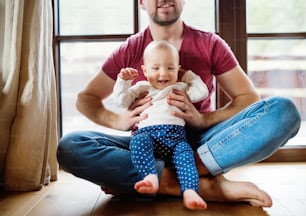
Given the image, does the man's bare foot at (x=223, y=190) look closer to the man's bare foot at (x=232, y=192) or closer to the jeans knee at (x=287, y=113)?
the man's bare foot at (x=232, y=192)

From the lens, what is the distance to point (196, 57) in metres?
1.30

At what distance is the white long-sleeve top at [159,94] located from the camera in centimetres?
116

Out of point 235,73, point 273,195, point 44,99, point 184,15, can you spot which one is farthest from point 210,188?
point 184,15

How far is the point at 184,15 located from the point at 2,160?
34.8 inches

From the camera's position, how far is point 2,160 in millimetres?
1310

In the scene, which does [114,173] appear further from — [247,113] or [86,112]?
[247,113]

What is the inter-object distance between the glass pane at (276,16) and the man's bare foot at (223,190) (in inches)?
32.2

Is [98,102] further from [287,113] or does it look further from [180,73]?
[287,113]

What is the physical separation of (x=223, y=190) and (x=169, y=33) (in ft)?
1.77

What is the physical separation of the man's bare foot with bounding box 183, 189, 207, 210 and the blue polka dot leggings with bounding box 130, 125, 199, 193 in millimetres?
29

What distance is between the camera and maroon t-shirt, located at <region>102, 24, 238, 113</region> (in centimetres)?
129

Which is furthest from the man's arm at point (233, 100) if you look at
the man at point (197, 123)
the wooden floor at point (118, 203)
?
the wooden floor at point (118, 203)

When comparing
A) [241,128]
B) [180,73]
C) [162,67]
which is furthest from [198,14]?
[241,128]

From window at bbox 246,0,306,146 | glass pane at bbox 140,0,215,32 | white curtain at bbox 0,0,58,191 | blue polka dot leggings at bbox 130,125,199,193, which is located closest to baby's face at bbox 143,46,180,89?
blue polka dot leggings at bbox 130,125,199,193
